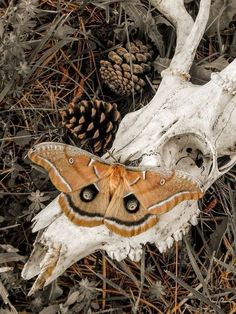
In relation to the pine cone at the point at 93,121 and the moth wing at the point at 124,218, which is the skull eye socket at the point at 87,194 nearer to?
the moth wing at the point at 124,218

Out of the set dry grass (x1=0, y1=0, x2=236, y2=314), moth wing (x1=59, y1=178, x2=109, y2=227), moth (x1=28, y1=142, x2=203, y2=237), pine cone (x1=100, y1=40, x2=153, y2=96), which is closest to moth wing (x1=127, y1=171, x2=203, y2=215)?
moth (x1=28, y1=142, x2=203, y2=237)

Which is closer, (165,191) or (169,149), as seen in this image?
(165,191)

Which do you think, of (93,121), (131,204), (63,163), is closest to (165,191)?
(131,204)

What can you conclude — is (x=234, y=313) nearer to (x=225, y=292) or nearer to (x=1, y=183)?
(x=225, y=292)

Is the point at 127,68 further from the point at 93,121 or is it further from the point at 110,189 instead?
the point at 110,189

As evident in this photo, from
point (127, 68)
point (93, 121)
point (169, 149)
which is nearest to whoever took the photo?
point (169, 149)

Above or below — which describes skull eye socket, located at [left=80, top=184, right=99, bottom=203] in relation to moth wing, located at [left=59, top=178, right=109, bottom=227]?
above

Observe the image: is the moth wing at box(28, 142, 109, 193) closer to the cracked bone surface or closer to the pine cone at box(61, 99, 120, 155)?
the cracked bone surface

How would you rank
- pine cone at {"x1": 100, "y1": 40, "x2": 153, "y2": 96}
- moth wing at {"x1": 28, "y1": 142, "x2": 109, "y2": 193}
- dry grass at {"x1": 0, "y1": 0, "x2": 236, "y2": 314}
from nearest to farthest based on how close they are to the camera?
moth wing at {"x1": 28, "y1": 142, "x2": 109, "y2": 193}
dry grass at {"x1": 0, "y1": 0, "x2": 236, "y2": 314}
pine cone at {"x1": 100, "y1": 40, "x2": 153, "y2": 96}

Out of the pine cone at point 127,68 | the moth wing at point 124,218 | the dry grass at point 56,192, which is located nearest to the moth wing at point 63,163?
the moth wing at point 124,218
